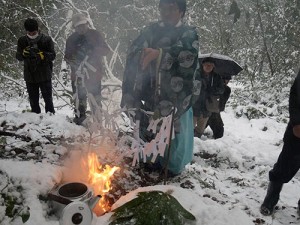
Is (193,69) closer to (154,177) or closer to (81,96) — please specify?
(154,177)

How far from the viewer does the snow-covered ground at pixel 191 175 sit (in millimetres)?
2602

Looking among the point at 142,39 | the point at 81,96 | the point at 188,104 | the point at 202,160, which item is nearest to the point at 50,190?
the point at 188,104

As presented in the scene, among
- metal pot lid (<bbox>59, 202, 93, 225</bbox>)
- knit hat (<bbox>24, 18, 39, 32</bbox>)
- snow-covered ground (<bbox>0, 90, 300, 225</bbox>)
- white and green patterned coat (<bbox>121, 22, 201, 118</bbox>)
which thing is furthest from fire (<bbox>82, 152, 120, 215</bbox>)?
knit hat (<bbox>24, 18, 39, 32</bbox>)

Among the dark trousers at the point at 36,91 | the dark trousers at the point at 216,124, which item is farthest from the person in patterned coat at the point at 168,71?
the dark trousers at the point at 216,124

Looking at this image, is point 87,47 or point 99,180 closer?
point 99,180

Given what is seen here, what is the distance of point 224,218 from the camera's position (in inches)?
103

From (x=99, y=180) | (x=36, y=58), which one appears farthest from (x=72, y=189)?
(x=36, y=58)

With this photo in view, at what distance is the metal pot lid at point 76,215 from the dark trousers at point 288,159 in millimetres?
2295

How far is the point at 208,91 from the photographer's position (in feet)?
20.6

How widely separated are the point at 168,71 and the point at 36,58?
10.3ft

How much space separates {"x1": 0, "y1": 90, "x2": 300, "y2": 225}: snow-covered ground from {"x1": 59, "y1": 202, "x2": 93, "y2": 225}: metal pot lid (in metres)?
0.30

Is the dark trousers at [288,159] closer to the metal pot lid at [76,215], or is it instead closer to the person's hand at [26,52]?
the metal pot lid at [76,215]

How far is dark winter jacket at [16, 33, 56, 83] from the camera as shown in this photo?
5727 millimetres

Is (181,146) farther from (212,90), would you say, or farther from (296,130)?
(212,90)
